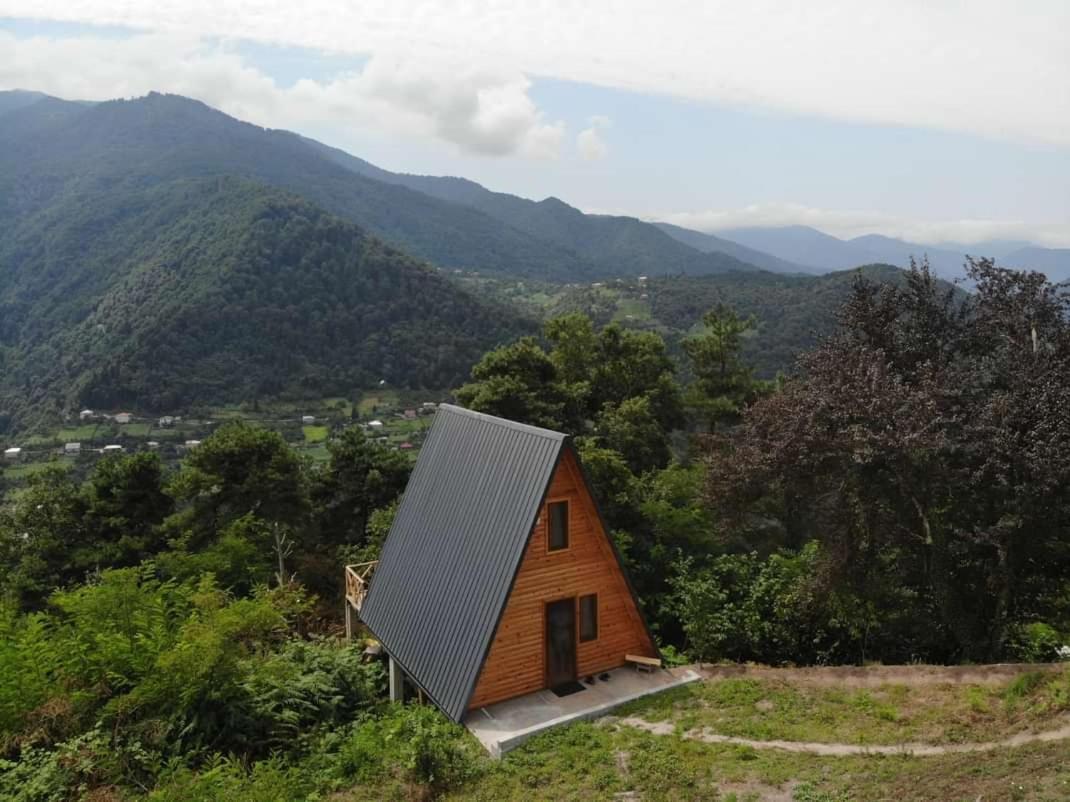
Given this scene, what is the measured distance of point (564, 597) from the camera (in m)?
11.7

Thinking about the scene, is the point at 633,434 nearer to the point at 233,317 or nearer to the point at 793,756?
the point at 793,756

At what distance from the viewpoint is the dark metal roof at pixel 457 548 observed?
10.9 metres

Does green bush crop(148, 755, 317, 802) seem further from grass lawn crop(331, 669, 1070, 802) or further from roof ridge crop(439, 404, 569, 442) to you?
roof ridge crop(439, 404, 569, 442)

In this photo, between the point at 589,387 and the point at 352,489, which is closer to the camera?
the point at 352,489

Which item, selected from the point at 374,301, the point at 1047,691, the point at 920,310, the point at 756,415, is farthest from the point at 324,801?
the point at 374,301

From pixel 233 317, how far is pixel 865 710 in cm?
10458

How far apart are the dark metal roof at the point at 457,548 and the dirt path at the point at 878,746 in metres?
3.14

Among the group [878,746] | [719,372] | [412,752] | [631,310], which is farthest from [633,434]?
[631,310]

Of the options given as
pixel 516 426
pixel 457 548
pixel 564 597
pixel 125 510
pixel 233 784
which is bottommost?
pixel 233 784

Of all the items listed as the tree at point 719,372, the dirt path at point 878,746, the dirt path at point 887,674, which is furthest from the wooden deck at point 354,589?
the tree at point 719,372

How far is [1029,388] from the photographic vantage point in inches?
477

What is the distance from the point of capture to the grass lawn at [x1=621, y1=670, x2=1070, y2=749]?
29.7 feet

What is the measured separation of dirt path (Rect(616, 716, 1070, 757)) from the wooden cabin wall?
224 centimetres

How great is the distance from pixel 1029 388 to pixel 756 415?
5.81 metres
